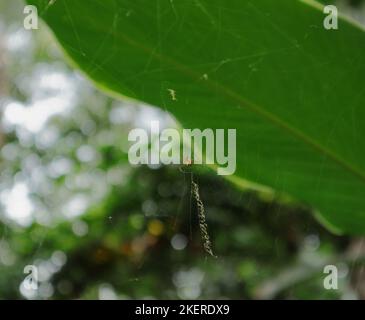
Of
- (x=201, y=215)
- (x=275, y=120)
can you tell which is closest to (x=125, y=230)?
(x=201, y=215)

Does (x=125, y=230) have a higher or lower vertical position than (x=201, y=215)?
higher

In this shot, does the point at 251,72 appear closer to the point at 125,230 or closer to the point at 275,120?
the point at 275,120

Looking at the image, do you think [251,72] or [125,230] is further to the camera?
[125,230]

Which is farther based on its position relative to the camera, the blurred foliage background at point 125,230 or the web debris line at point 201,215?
the blurred foliage background at point 125,230

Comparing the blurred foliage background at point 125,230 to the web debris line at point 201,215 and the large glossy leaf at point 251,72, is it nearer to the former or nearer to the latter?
the web debris line at point 201,215

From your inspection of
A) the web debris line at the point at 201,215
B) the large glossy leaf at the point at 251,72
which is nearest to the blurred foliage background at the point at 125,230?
the web debris line at the point at 201,215

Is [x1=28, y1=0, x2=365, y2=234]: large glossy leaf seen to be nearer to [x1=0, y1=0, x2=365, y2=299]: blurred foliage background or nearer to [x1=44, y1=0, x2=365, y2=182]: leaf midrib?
[x1=44, y1=0, x2=365, y2=182]: leaf midrib

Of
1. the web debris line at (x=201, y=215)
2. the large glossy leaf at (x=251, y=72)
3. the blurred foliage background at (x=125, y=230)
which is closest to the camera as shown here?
the large glossy leaf at (x=251, y=72)

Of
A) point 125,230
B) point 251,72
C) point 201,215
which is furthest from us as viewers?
point 125,230
